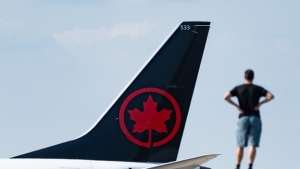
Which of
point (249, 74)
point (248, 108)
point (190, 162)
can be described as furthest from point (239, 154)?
point (190, 162)

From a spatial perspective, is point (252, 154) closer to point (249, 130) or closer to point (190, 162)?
point (249, 130)

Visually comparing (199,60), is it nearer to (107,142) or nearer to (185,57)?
(185,57)

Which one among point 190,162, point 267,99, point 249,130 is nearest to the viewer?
point 267,99

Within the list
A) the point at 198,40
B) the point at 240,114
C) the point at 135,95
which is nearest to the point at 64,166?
the point at 135,95

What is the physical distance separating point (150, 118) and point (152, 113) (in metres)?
0.26

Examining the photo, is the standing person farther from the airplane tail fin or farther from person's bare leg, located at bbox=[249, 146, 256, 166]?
the airplane tail fin

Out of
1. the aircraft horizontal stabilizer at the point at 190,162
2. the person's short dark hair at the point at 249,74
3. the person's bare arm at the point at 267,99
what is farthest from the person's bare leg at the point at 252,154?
the aircraft horizontal stabilizer at the point at 190,162

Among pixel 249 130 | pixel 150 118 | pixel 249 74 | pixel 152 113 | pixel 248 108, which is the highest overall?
pixel 152 113

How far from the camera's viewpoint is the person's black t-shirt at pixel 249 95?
2842cm

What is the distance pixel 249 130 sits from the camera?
28688 mm

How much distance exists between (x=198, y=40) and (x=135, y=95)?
4.13 m

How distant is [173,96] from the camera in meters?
52.4

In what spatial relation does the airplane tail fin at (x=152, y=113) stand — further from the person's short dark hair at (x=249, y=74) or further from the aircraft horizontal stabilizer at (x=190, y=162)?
the person's short dark hair at (x=249, y=74)

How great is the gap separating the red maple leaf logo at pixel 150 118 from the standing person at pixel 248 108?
23.7 meters
